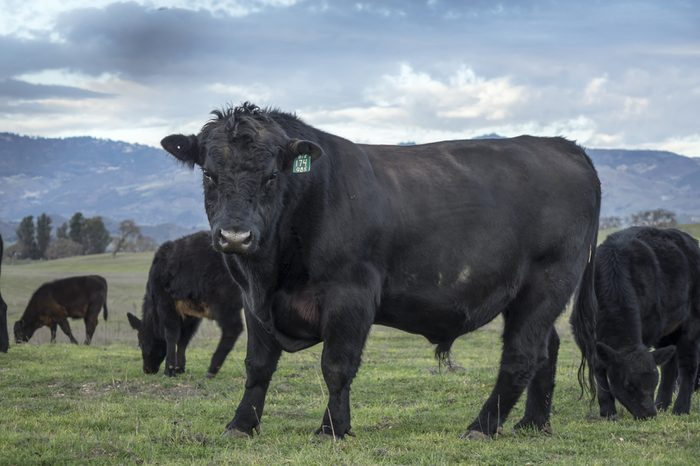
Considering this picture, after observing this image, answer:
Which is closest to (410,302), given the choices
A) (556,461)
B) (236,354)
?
(556,461)

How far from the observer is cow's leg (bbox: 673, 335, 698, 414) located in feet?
38.4

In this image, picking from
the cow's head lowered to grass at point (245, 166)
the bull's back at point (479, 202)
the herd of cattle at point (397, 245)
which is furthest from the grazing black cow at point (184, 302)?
the cow's head lowered to grass at point (245, 166)

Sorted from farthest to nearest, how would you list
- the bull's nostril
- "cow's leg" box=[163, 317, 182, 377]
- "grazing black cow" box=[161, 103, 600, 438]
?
"cow's leg" box=[163, 317, 182, 377] < "grazing black cow" box=[161, 103, 600, 438] < the bull's nostril

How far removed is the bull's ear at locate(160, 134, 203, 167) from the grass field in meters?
2.60

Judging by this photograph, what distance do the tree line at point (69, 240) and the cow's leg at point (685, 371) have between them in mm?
128042

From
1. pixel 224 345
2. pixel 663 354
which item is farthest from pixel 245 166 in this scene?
pixel 224 345

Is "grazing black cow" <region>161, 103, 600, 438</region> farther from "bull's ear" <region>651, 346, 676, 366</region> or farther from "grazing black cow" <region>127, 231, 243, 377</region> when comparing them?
"grazing black cow" <region>127, 231, 243, 377</region>

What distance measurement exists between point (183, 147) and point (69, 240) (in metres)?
143

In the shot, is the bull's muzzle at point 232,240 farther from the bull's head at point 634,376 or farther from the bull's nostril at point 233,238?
the bull's head at point 634,376

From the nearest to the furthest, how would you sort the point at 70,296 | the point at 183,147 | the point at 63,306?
1. the point at 183,147
2. the point at 63,306
3. the point at 70,296

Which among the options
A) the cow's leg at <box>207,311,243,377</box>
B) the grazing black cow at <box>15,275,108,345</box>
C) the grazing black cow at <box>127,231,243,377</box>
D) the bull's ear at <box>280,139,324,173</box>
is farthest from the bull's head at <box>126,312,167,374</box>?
the grazing black cow at <box>15,275,108,345</box>

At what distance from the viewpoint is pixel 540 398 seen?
9.57 meters

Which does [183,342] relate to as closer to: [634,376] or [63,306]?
[634,376]

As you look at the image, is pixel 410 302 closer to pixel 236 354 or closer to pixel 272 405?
pixel 272 405
